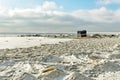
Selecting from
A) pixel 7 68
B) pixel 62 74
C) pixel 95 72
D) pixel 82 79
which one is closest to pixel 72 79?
pixel 82 79

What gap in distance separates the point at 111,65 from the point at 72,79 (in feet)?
7.77

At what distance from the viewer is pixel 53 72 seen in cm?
756

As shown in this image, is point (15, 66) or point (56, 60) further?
point (56, 60)

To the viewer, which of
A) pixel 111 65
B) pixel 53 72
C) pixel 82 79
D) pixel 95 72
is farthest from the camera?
pixel 111 65

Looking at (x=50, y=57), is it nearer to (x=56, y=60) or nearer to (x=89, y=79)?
(x=56, y=60)

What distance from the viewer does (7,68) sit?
352 inches

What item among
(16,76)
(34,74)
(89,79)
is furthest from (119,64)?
(16,76)

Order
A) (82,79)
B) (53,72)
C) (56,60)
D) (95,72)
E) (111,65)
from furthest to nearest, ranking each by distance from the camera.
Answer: (56,60), (111,65), (95,72), (53,72), (82,79)

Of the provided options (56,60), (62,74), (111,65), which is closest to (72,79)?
(62,74)

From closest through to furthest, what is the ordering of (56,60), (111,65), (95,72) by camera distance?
(95,72) → (111,65) → (56,60)

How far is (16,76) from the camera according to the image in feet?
24.9

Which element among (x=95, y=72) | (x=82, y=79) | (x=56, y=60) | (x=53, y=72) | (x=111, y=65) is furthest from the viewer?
(x=56, y=60)

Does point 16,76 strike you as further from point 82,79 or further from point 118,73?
point 118,73

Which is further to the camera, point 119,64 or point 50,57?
point 50,57
